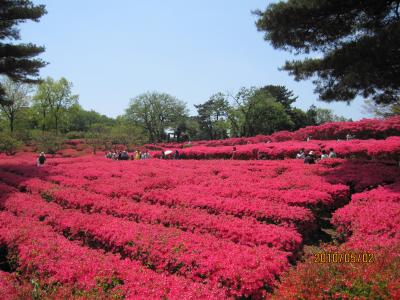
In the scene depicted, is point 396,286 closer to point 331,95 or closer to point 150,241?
point 150,241

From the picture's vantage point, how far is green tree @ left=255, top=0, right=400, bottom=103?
34.8 ft

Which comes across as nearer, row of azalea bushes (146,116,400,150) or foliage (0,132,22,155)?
row of azalea bushes (146,116,400,150)

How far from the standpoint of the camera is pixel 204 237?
6.77 metres

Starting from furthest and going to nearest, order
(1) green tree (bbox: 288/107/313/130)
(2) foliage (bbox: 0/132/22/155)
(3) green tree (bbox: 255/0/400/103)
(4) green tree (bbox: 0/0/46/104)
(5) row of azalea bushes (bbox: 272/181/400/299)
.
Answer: (1) green tree (bbox: 288/107/313/130), (2) foliage (bbox: 0/132/22/155), (4) green tree (bbox: 0/0/46/104), (3) green tree (bbox: 255/0/400/103), (5) row of azalea bushes (bbox: 272/181/400/299)

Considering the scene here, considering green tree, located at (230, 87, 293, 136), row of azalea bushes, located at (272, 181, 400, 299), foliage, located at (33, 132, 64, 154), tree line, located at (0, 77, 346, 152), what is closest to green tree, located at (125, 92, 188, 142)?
tree line, located at (0, 77, 346, 152)

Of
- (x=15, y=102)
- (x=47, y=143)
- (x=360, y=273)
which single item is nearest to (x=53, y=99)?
(x=15, y=102)

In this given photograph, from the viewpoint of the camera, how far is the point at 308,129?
108ft

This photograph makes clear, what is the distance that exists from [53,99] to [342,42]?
59741mm

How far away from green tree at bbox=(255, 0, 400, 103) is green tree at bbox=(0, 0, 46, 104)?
38.1ft

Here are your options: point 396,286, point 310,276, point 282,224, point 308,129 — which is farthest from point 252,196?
point 308,129

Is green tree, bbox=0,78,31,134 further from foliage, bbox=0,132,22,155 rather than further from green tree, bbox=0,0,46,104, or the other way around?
green tree, bbox=0,0,46,104

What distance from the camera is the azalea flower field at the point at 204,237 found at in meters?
4.56

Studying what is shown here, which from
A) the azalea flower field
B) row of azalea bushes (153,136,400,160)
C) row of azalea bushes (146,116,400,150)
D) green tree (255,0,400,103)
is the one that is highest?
green tree (255,0,400,103)

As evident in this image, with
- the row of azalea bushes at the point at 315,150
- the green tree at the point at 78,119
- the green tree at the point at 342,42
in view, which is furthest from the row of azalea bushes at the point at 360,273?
the green tree at the point at 78,119
